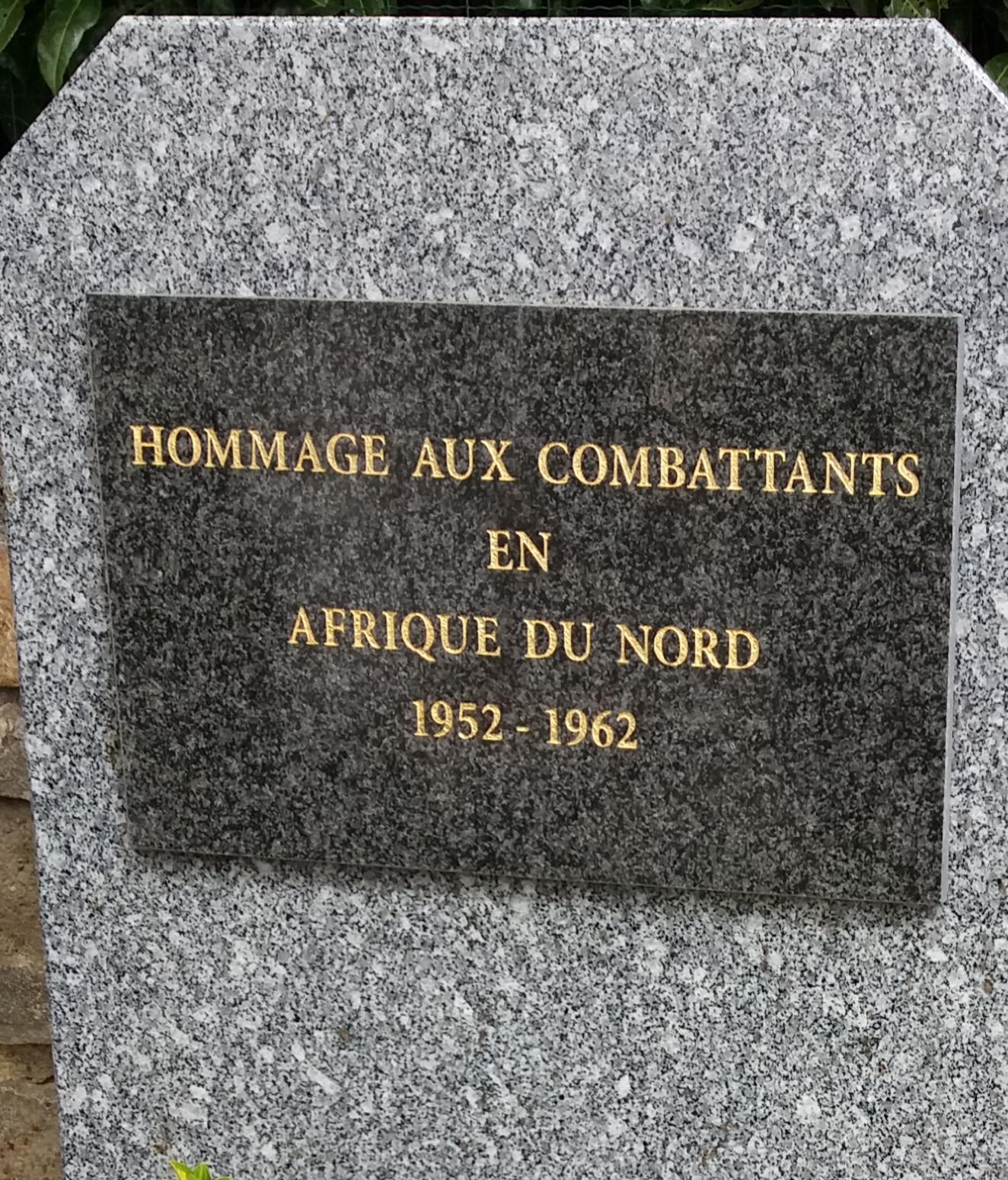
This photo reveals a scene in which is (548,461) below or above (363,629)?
above

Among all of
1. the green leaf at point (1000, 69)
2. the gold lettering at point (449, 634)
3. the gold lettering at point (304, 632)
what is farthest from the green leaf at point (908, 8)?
the gold lettering at point (304, 632)

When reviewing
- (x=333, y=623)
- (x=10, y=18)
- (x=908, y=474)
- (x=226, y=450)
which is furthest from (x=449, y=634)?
(x=10, y=18)

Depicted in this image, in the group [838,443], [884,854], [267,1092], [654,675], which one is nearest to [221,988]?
[267,1092]

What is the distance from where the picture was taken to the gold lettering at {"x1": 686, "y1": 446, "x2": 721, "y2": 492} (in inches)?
75.1

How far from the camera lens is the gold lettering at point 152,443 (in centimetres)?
205

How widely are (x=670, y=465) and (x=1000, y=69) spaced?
3.16 feet

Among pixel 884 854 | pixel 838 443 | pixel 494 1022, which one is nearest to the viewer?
pixel 838 443

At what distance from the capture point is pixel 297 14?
2.78 meters

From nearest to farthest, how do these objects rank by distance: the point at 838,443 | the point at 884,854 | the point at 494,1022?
the point at 838,443 → the point at 884,854 → the point at 494,1022

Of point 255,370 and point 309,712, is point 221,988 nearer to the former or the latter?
point 309,712

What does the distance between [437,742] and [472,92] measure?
2.54 ft

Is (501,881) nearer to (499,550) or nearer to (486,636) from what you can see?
(486,636)

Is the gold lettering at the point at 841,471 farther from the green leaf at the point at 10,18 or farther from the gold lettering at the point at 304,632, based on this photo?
the green leaf at the point at 10,18

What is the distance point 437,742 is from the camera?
6.82ft
